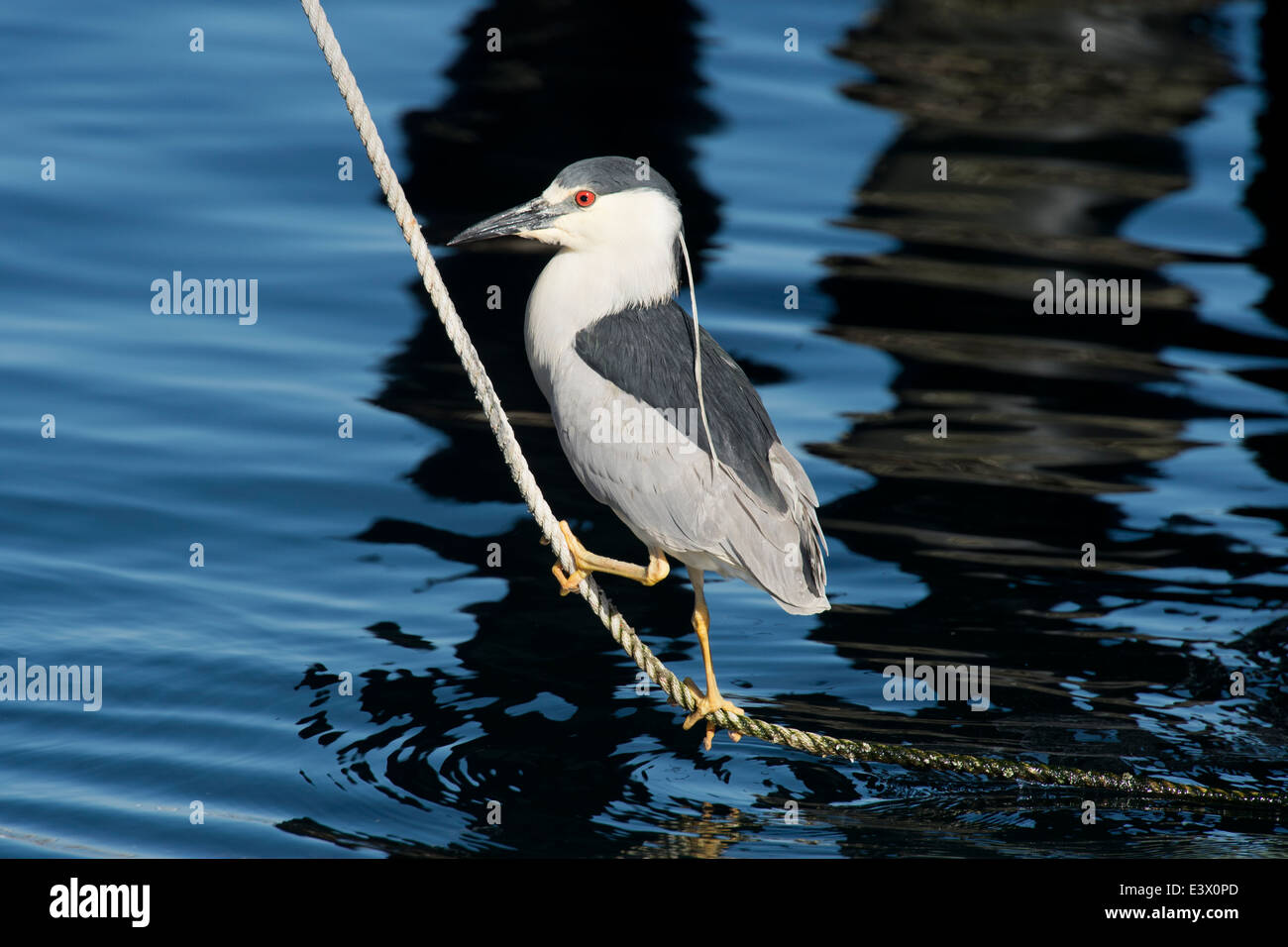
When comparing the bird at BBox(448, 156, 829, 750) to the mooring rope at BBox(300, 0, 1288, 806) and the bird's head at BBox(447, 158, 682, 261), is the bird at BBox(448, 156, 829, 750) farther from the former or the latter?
the mooring rope at BBox(300, 0, 1288, 806)

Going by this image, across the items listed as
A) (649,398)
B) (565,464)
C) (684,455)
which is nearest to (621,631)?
(684,455)

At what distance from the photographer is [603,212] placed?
5887mm

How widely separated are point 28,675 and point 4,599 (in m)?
0.80

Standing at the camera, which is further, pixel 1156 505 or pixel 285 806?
pixel 1156 505

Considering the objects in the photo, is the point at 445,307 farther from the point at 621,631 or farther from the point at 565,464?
the point at 565,464

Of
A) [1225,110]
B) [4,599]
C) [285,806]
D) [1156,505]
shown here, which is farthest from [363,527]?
[1225,110]

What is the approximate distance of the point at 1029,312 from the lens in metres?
11.9

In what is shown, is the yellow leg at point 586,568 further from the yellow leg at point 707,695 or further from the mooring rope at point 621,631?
the yellow leg at point 707,695

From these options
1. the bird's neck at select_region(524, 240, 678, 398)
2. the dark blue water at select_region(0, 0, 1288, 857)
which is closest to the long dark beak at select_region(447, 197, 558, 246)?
the bird's neck at select_region(524, 240, 678, 398)

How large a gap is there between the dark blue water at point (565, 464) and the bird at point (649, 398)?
1.14 m

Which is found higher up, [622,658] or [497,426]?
[497,426]

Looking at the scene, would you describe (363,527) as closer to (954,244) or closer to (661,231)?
(661,231)

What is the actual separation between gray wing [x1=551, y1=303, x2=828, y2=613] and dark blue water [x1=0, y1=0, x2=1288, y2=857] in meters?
1.09

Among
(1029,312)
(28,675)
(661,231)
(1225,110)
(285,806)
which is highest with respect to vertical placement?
(1225,110)
